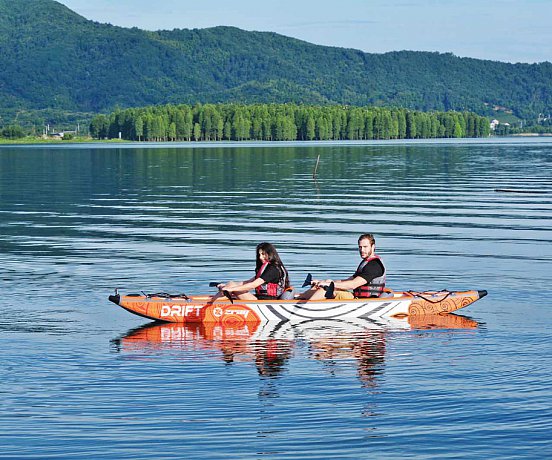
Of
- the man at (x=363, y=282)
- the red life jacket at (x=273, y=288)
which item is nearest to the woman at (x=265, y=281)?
the red life jacket at (x=273, y=288)

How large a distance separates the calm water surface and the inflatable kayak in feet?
1.30

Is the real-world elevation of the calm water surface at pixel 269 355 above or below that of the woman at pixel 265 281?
below

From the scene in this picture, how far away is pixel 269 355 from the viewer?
2317 cm

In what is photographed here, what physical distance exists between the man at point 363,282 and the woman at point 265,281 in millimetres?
739

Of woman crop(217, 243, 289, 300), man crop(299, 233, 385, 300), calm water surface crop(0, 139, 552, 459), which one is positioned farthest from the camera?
man crop(299, 233, 385, 300)

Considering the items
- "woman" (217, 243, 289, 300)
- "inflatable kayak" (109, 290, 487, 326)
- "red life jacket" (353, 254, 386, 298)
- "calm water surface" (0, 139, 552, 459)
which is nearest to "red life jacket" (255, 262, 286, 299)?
"woman" (217, 243, 289, 300)

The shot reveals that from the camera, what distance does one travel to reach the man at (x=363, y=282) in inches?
1048

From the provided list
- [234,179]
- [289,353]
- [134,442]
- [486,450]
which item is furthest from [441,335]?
[234,179]

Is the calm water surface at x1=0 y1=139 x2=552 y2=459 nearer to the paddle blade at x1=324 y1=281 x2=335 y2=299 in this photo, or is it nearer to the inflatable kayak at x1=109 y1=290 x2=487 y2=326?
the inflatable kayak at x1=109 y1=290 x2=487 y2=326

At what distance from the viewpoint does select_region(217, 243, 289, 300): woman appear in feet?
86.3

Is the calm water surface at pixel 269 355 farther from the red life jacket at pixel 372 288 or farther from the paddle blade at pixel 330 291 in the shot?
the red life jacket at pixel 372 288

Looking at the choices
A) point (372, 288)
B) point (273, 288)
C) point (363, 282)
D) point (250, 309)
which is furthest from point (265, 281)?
point (372, 288)

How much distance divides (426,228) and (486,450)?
32.9 metres

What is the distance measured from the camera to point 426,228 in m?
48.8
